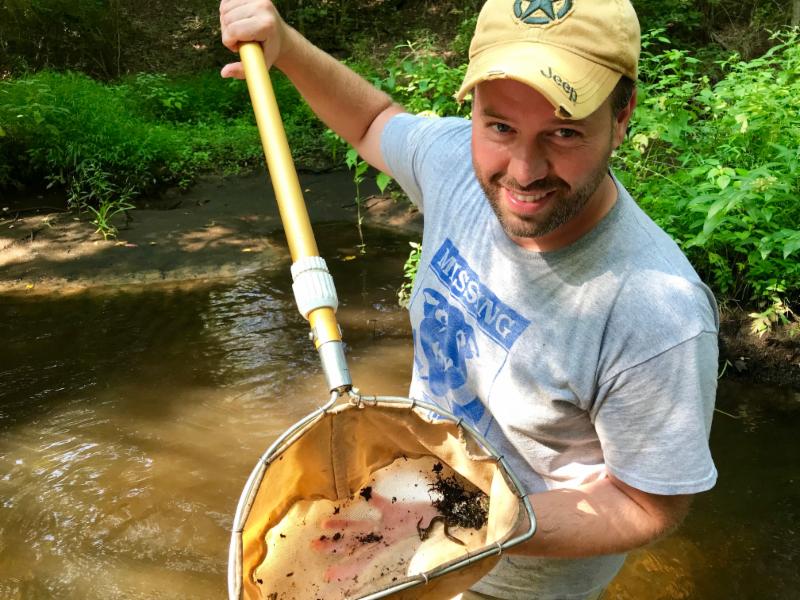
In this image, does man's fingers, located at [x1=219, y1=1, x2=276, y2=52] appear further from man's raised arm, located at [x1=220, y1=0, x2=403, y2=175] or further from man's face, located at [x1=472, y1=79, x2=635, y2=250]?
man's face, located at [x1=472, y1=79, x2=635, y2=250]

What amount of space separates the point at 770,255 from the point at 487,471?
3198 mm

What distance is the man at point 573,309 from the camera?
1120 millimetres

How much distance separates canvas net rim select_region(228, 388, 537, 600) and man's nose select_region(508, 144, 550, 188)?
0.41m

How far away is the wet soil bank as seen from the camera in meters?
5.46

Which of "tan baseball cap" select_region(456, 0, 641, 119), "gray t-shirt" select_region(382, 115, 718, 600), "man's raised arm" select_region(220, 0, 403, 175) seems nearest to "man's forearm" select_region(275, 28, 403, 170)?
"man's raised arm" select_region(220, 0, 403, 175)

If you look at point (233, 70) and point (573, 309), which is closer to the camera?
point (573, 309)

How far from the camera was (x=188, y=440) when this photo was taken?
146 inches

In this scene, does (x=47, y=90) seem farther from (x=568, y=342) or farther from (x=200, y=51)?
(x=568, y=342)

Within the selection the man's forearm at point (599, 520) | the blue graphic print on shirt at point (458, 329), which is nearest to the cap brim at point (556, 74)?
the blue graphic print on shirt at point (458, 329)

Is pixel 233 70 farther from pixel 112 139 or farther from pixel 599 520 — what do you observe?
pixel 112 139

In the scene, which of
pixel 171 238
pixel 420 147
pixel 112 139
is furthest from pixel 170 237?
pixel 420 147

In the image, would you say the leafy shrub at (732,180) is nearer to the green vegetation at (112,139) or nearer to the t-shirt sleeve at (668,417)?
the t-shirt sleeve at (668,417)

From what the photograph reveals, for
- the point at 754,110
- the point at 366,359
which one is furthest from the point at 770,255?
the point at 366,359

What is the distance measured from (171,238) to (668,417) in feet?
18.1
